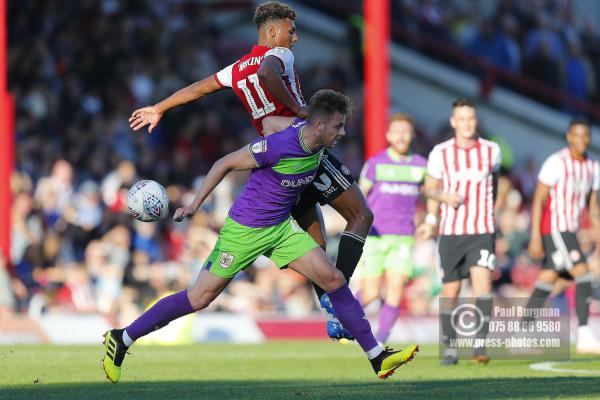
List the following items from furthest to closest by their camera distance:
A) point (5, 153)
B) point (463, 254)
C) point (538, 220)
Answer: point (5, 153) < point (538, 220) < point (463, 254)

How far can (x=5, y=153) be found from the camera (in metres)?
15.7

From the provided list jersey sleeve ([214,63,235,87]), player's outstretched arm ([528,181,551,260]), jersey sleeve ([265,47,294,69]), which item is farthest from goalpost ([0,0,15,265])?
jersey sleeve ([265,47,294,69])

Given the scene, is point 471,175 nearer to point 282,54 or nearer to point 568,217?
point 568,217

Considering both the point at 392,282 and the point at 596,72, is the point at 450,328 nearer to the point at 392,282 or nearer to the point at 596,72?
the point at 392,282

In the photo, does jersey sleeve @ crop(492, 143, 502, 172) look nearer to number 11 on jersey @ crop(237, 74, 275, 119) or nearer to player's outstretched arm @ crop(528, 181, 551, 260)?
player's outstretched arm @ crop(528, 181, 551, 260)

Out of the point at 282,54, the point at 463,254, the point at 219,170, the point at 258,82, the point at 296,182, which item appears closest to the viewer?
the point at 219,170

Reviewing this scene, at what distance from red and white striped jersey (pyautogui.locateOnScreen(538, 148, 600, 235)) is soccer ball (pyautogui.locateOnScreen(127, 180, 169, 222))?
16.2 ft

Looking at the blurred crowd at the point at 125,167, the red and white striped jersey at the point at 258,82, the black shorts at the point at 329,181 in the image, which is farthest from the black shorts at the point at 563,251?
the red and white striped jersey at the point at 258,82

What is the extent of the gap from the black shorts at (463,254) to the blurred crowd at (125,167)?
4.74 meters

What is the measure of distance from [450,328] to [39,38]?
30.3ft

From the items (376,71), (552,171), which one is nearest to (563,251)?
(552,171)

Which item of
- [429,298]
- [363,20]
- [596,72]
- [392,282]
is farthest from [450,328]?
[596,72]

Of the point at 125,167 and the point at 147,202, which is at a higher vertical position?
the point at 125,167

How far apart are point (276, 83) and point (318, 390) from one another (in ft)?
6.72
